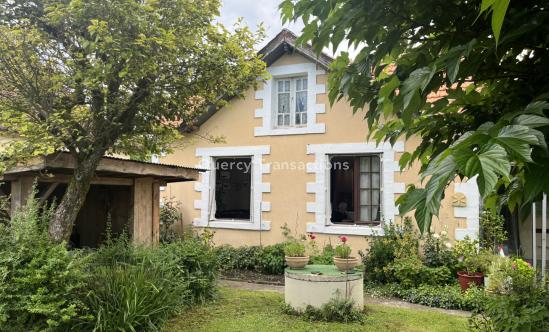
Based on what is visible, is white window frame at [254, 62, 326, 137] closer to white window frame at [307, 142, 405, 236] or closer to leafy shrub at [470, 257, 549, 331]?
white window frame at [307, 142, 405, 236]

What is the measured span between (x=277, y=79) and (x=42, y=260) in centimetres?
705

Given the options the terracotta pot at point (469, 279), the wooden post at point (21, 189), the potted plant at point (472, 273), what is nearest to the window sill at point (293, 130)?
the potted plant at point (472, 273)

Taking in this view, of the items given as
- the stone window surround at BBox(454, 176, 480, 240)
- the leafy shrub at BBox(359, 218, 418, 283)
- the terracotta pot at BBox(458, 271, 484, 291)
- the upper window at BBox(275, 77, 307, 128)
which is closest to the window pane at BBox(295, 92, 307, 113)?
the upper window at BBox(275, 77, 307, 128)

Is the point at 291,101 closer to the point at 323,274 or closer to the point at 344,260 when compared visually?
the point at 344,260

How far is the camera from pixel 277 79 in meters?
10.4

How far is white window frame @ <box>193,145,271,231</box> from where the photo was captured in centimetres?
1016

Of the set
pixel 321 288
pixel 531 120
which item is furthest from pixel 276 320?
pixel 531 120

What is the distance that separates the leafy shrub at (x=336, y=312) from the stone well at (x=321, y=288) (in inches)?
2.8

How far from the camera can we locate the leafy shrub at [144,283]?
4871 mm

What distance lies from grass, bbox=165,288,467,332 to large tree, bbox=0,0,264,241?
2091 mm

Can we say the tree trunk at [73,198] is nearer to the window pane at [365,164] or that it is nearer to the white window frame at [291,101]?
the white window frame at [291,101]

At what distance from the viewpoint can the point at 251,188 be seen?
1039cm

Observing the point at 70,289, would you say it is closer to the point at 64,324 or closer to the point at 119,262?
the point at 64,324

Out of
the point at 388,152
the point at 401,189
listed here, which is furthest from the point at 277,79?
the point at 401,189
